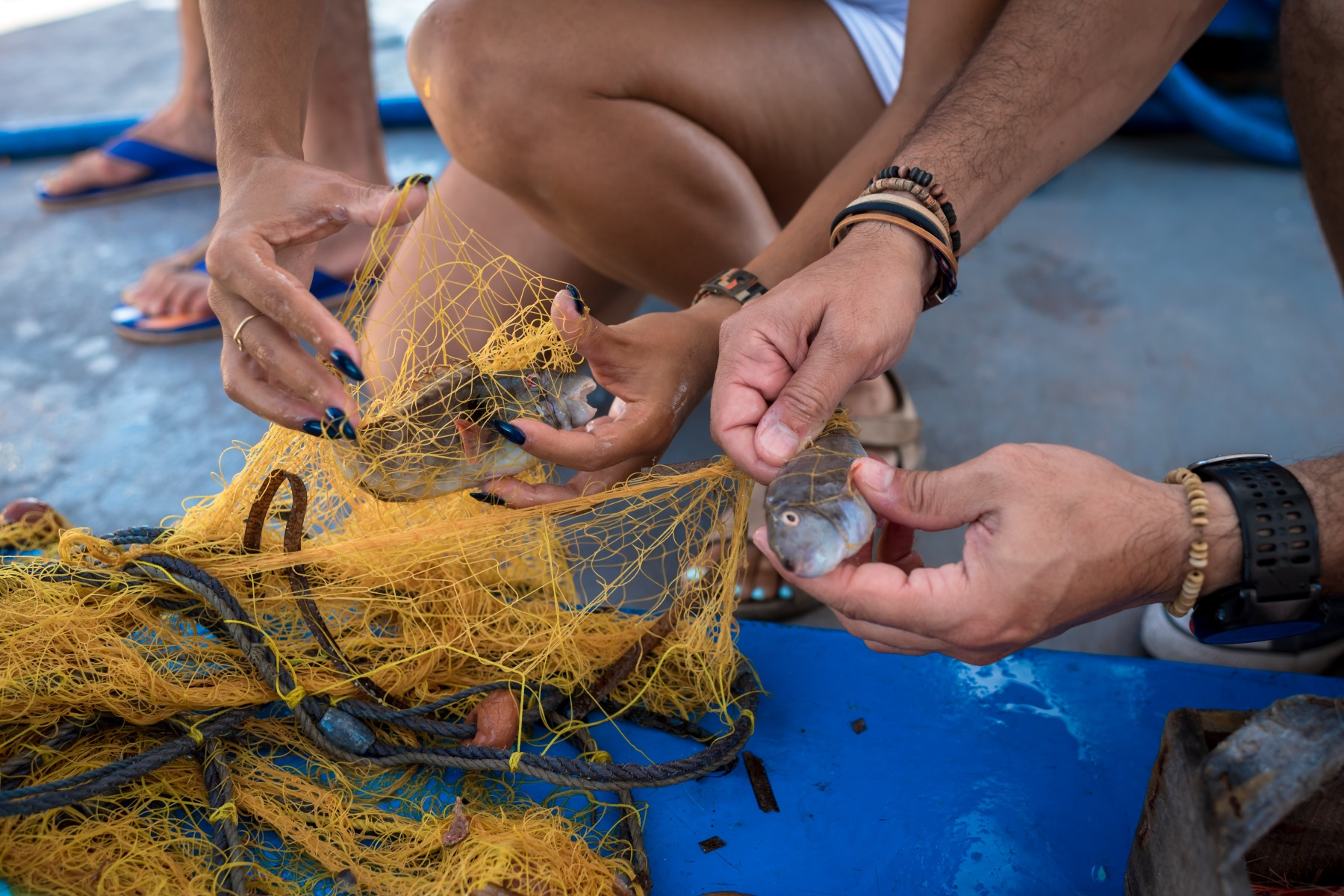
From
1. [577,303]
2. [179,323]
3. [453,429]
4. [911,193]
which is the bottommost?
[179,323]

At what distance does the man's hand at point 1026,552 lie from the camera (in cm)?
108

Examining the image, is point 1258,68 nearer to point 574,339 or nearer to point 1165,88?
point 1165,88

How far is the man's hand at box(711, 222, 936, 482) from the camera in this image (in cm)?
125

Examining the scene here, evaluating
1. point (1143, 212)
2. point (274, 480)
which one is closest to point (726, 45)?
point (274, 480)

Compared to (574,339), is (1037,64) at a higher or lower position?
higher

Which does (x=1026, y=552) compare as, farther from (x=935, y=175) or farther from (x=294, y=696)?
(x=294, y=696)

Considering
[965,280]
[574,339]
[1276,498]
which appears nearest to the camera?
[1276,498]

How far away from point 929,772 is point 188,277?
2864 mm

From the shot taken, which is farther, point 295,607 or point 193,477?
point 193,477

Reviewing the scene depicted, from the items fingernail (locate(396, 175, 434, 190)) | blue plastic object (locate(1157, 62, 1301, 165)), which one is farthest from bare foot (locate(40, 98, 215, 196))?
blue plastic object (locate(1157, 62, 1301, 165))

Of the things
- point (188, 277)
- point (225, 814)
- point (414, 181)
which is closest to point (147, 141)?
point (188, 277)

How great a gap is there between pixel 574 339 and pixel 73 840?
0.96 meters

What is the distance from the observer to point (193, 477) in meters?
2.45

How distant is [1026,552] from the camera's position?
1074mm
